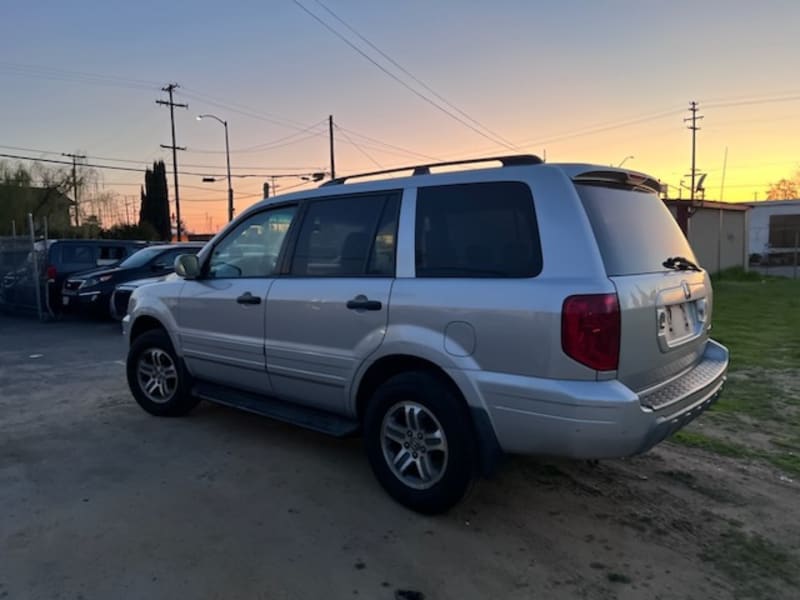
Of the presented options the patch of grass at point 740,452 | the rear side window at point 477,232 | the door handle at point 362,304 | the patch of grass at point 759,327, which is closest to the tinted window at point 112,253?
the door handle at point 362,304

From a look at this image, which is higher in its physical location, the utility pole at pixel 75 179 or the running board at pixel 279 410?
the utility pole at pixel 75 179

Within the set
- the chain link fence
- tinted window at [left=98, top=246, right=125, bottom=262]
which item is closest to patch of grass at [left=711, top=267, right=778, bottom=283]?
tinted window at [left=98, top=246, right=125, bottom=262]

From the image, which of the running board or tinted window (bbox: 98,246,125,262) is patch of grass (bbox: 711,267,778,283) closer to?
tinted window (bbox: 98,246,125,262)

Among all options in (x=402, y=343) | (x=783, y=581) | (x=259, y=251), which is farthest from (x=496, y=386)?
(x=259, y=251)

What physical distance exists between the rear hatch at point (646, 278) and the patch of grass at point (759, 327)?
165 inches

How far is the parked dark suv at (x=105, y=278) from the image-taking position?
1180 centimetres

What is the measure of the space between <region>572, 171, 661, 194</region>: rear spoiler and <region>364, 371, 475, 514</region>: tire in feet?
4.49

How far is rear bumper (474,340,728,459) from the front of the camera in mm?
2744

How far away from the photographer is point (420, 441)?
3.41 meters

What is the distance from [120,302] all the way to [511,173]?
32.1 ft

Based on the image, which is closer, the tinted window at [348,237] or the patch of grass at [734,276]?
the tinted window at [348,237]

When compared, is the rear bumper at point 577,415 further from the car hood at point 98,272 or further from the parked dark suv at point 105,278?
the car hood at point 98,272

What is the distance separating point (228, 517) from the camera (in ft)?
11.1

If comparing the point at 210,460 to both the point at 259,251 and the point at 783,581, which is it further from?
the point at 783,581
